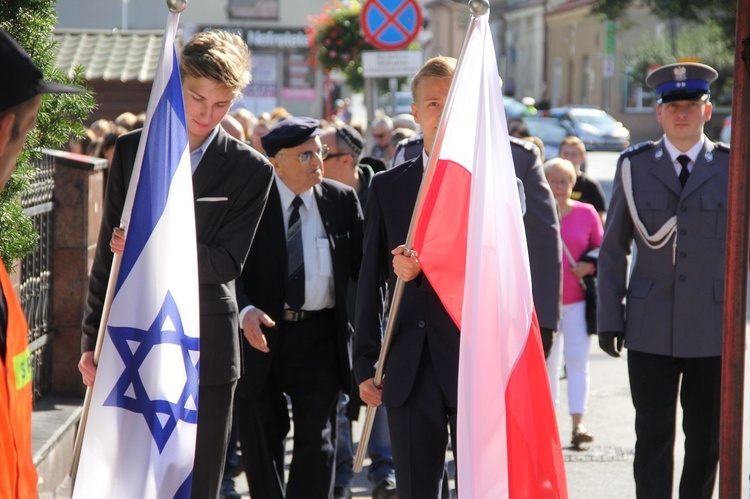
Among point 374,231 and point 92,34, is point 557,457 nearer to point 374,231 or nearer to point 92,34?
point 374,231

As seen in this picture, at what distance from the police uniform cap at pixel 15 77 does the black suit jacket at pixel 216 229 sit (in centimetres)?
196

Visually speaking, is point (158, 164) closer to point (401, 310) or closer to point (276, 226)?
point (401, 310)

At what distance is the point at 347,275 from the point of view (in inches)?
215

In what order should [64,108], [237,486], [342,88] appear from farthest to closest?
[342,88], [237,486], [64,108]

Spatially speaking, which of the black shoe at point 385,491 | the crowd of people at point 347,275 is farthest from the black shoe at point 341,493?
the crowd of people at point 347,275

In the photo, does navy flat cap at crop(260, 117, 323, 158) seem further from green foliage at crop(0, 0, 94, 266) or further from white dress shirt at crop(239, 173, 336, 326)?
green foliage at crop(0, 0, 94, 266)

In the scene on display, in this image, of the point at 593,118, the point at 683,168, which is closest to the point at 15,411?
the point at 683,168

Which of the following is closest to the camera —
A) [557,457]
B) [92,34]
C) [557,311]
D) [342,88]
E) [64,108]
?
[557,457]

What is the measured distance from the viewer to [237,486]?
22.3 ft

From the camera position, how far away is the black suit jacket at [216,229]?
14.5 feet

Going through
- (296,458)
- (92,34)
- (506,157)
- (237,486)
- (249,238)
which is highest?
(92,34)

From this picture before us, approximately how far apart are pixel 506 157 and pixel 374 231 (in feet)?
2.08

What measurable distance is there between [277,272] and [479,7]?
67.8 inches

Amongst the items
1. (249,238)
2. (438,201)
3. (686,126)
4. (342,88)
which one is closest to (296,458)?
(249,238)
